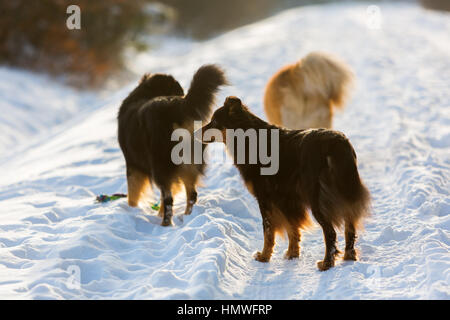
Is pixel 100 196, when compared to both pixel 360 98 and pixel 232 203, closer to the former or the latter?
pixel 232 203

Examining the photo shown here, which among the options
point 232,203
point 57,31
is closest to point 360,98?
point 232,203

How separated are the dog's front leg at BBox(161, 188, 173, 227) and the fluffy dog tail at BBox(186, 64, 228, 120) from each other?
2.82ft

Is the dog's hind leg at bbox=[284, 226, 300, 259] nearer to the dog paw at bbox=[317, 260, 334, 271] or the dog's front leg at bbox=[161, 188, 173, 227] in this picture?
the dog paw at bbox=[317, 260, 334, 271]

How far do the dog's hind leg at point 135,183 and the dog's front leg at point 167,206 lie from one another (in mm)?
524

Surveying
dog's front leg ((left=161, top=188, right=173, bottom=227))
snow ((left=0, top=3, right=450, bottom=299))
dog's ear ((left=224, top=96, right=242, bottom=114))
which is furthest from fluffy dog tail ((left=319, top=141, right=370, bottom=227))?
dog's front leg ((left=161, top=188, right=173, bottom=227))

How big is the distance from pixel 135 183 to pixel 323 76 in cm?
325

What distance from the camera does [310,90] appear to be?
7.18 metres

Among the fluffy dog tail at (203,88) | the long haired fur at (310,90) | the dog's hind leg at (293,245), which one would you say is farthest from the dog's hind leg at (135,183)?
the long haired fur at (310,90)

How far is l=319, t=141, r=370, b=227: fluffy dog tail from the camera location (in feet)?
12.5

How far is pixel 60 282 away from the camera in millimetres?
3795

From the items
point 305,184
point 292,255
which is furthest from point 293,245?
point 305,184

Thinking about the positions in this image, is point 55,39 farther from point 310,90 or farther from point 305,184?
point 305,184

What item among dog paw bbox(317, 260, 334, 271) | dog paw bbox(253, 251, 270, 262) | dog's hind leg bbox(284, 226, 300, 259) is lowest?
dog paw bbox(317, 260, 334, 271)

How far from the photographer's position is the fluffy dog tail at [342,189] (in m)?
3.80
